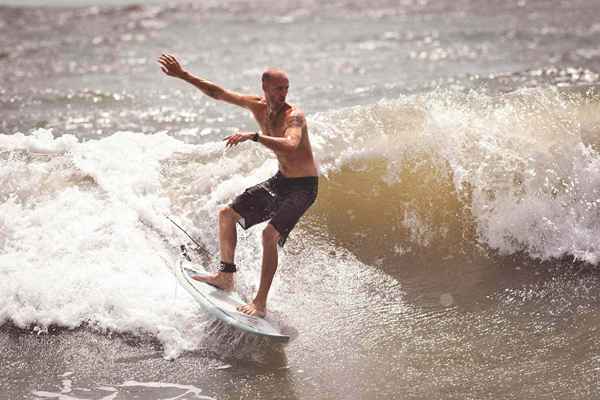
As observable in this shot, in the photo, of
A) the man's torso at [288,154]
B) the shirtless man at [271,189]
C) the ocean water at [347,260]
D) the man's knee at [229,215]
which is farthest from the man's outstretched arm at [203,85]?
the ocean water at [347,260]

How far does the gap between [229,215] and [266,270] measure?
463 mm

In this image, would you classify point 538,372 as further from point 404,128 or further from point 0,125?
point 0,125

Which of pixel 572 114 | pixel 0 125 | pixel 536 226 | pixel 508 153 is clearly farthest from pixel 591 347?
pixel 0 125

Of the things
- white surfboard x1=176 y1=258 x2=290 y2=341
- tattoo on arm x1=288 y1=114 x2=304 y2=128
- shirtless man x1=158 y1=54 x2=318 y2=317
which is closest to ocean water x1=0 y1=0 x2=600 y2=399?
white surfboard x1=176 y1=258 x2=290 y2=341

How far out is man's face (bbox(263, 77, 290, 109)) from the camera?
5193mm

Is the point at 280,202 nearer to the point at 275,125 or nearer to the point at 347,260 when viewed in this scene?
the point at 275,125

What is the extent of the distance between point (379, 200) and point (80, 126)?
642 cm

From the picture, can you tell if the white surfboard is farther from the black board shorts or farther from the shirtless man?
the black board shorts

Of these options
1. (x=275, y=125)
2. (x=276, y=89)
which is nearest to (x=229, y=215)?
(x=275, y=125)

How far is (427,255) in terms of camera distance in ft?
22.8

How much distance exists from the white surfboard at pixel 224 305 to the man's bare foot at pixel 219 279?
0.08ft

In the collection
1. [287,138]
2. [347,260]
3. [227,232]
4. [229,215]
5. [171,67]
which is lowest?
[347,260]

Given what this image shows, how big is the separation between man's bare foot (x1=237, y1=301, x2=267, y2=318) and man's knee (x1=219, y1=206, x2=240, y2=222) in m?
0.60

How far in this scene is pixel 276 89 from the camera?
521 cm
